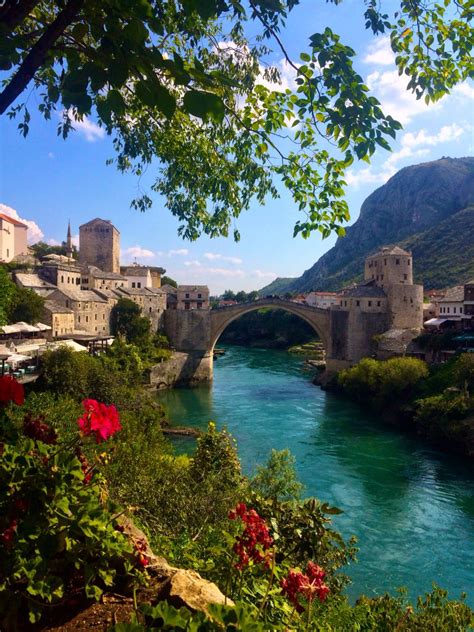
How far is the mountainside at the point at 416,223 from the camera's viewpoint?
7606 cm

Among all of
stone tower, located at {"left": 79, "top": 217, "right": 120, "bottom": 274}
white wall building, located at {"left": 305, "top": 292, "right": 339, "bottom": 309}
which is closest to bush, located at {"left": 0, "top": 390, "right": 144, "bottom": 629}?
stone tower, located at {"left": 79, "top": 217, "right": 120, "bottom": 274}

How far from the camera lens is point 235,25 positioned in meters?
3.71

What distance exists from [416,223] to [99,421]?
373ft

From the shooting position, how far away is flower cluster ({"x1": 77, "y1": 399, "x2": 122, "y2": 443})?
2.30m

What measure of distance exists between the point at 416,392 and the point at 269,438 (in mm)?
9394

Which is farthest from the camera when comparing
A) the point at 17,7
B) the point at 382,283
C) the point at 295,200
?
the point at 382,283

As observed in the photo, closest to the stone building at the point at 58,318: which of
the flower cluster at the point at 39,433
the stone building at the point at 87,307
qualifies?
the stone building at the point at 87,307

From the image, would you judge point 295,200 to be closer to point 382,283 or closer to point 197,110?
point 197,110

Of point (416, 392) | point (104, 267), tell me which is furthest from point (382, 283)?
point (104, 267)

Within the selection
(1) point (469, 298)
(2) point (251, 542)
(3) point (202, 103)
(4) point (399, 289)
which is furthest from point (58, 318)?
(3) point (202, 103)

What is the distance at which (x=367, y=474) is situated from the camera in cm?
1645

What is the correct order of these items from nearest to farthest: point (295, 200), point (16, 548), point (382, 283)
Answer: point (16, 548) → point (295, 200) → point (382, 283)

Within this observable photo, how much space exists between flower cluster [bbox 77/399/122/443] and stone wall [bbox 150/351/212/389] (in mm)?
28643

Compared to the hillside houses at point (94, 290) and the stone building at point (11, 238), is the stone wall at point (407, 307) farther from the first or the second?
the stone building at point (11, 238)
